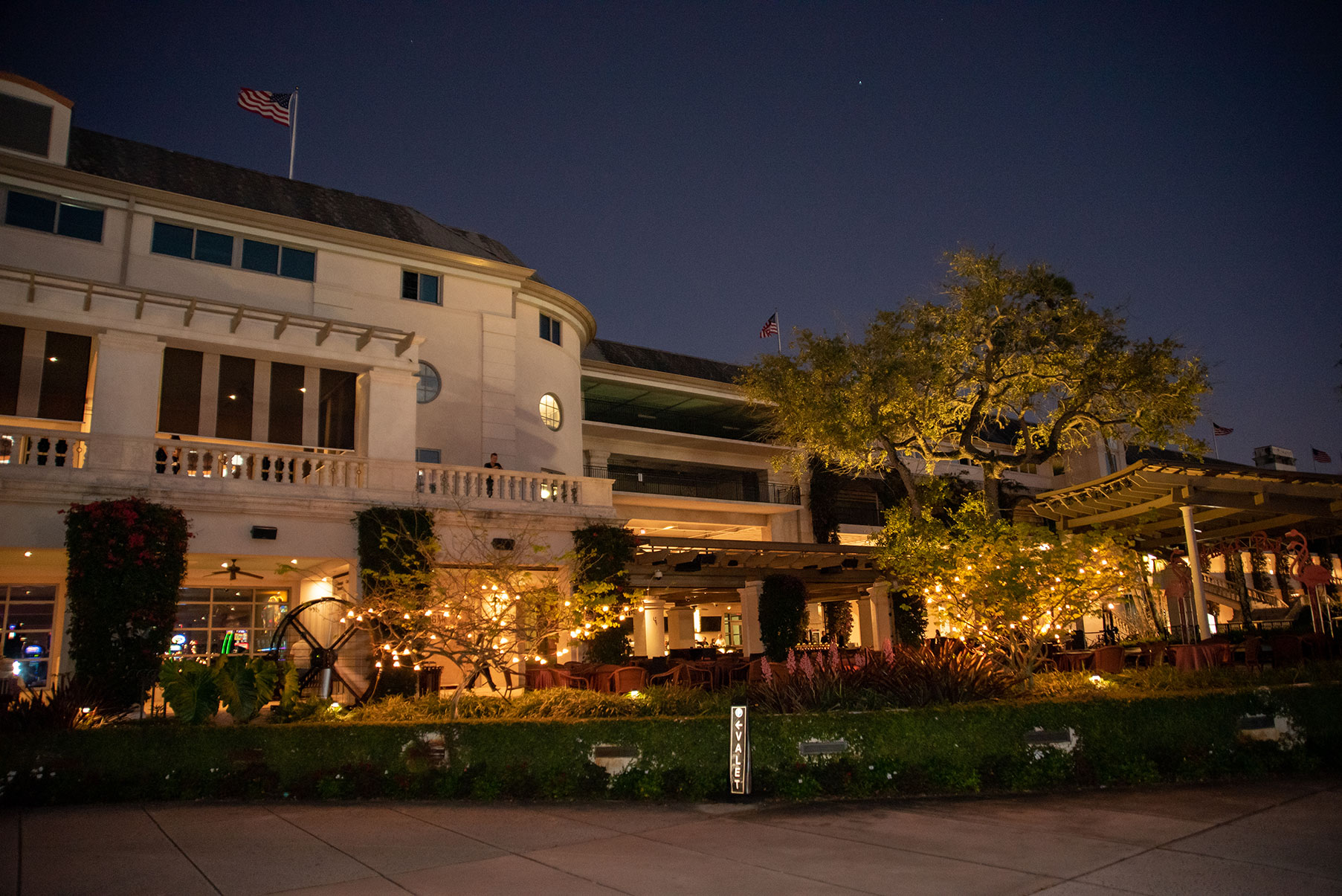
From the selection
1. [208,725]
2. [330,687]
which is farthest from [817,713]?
[330,687]

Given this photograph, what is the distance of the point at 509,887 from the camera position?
19.7 feet

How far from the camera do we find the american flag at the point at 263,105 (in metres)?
22.0

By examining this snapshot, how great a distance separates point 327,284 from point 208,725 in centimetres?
1415

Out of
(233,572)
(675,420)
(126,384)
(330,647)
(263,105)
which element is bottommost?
(330,647)

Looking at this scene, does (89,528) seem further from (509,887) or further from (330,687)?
(509,887)

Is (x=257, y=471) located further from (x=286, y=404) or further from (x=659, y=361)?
(x=659, y=361)

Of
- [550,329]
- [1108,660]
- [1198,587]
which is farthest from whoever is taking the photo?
[550,329]

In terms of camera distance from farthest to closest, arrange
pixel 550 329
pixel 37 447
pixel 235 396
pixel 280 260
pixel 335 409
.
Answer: pixel 550 329
pixel 280 260
pixel 335 409
pixel 235 396
pixel 37 447

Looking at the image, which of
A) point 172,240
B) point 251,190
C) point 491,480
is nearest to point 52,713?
point 491,480

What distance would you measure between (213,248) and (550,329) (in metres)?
9.11

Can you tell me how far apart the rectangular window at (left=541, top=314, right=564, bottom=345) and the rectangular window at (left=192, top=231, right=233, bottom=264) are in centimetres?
837

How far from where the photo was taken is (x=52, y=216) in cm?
1902

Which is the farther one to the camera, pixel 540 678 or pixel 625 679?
pixel 540 678

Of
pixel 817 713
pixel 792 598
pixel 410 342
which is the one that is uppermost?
pixel 410 342
